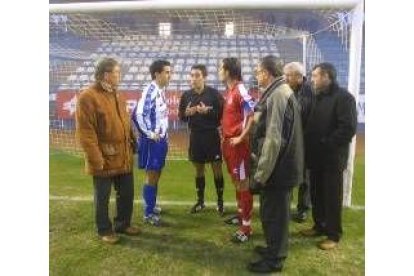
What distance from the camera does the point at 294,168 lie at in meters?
2.36

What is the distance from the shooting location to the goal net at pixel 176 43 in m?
2.55

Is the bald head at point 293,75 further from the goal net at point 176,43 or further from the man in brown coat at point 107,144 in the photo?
the man in brown coat at point 107,144

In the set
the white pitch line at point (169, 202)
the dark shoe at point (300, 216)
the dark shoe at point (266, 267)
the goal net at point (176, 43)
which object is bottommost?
the dark shoe at point (266, 267)

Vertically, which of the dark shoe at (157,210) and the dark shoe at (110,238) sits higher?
the dark shoe at (157,210)

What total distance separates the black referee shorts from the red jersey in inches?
3.1

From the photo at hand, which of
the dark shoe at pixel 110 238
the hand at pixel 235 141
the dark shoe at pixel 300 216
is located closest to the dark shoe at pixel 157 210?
the dark shoe at pixel 110 238

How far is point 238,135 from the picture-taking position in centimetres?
252

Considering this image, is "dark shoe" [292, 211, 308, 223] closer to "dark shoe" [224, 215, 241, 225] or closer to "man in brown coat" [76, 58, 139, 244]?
"dark shoe" [224, 215, 241, 225]

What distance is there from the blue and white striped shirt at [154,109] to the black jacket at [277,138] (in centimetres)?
46

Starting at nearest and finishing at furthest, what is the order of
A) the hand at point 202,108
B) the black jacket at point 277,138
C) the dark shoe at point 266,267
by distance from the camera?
1. the black jacket at point 277,138
2. the dark shoe at point 266,267
3. the hand at point 202,108

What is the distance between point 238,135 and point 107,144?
0.62 metres

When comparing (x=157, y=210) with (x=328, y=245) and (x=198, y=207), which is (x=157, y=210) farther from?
(x=328, y=245)
